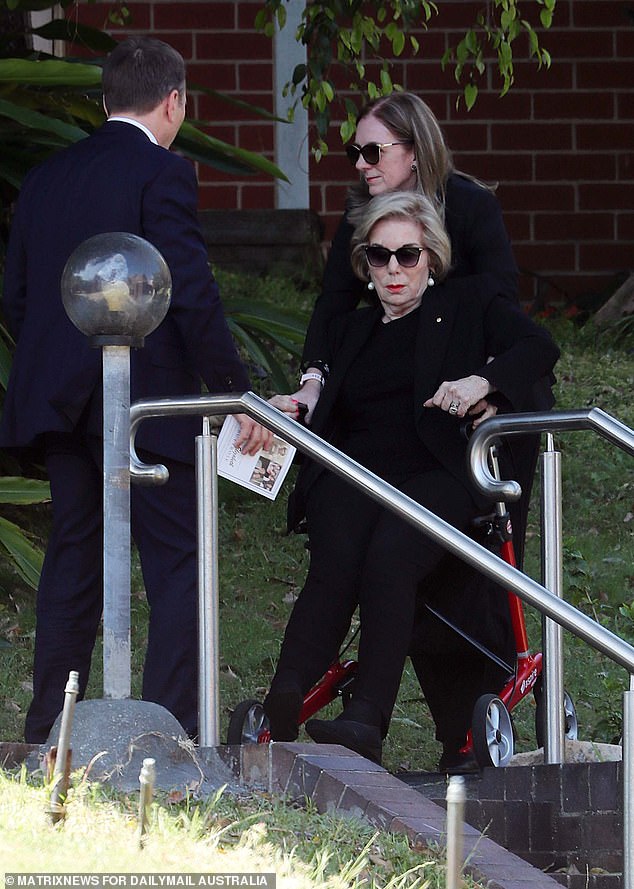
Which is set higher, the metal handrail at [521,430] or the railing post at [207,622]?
the metal handrail at [521,430]

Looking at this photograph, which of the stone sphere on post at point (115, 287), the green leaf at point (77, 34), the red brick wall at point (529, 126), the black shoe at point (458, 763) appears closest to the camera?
the stone sphere on post at point (115, 287)

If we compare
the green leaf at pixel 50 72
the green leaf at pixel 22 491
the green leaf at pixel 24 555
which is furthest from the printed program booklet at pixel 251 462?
the green leaf at pixel 50 72

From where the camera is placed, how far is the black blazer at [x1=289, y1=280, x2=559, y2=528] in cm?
432

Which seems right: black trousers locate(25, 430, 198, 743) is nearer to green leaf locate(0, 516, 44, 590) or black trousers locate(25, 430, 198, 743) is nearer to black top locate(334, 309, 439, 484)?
black top locate(334, 309, 439, 484)

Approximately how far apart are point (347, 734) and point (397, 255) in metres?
1.32

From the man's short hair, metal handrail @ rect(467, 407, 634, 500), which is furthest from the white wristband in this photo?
the man's short hair

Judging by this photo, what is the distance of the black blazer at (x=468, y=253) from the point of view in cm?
459

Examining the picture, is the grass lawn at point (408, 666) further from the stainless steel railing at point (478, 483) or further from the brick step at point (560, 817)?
the brick step at point (560, 817)

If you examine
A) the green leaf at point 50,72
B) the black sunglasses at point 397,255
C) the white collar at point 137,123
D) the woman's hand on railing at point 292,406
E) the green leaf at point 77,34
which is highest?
the green leaf at point 77,34

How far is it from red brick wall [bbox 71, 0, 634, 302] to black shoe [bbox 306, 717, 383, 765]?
689cm

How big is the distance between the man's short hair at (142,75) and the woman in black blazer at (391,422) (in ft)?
2.19

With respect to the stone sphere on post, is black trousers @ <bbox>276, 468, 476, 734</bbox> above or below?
below

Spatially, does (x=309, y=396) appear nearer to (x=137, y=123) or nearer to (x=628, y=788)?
(x=137, y=123)

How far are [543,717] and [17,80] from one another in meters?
3.31
